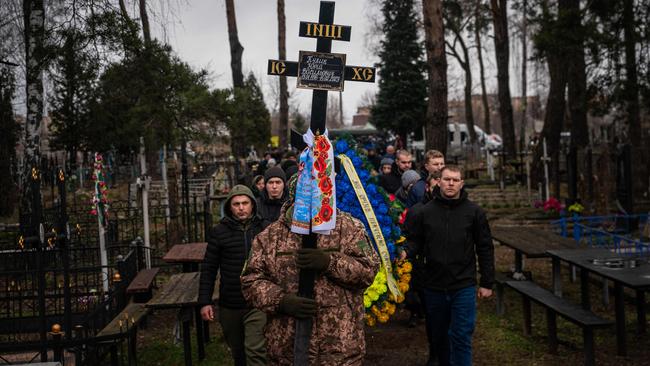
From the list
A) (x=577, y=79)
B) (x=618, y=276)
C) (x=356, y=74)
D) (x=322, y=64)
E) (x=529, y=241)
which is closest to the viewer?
(x=322, y=64)

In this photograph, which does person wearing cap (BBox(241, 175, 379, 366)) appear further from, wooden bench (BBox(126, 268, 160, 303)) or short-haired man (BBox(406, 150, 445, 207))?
wooden bench (BBox(126, 268, 160, 303))

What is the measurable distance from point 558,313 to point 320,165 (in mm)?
3484

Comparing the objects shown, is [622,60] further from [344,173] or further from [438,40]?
[344,173]

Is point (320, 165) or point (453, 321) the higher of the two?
point (320, 165)

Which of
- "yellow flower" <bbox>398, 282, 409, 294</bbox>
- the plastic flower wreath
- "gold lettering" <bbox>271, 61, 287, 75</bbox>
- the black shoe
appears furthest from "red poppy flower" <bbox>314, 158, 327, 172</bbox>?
the black shoe

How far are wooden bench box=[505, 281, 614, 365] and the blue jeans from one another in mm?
1072

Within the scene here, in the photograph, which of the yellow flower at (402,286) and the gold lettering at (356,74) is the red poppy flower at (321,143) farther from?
the yellow flower at (402,286)

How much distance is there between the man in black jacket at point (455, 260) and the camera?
5.72 metres

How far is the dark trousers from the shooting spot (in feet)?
18.1

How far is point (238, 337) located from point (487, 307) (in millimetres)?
4806

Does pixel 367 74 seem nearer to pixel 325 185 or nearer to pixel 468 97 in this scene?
pixel 325 185

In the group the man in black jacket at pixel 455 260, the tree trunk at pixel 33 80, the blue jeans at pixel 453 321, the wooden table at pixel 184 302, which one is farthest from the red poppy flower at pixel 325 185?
the tree trunk at pixel 33 80

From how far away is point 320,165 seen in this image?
419 cm

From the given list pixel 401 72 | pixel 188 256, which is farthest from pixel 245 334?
pixel 401 72
